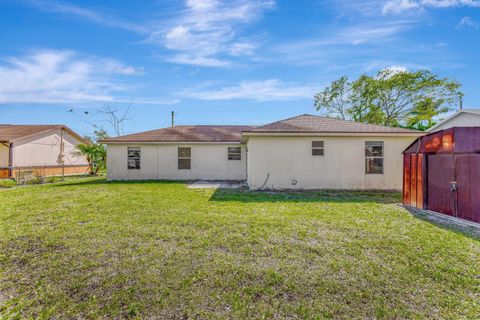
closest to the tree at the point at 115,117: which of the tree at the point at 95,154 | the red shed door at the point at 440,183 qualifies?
the tree at the point at 95,154

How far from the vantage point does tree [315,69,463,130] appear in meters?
21.9

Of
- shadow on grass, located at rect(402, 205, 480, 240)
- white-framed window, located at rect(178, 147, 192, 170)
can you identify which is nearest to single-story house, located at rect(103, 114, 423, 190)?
shadow on grass, located at rect(402, 205, 480, 240)

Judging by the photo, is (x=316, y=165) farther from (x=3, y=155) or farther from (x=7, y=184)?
(x=3, y=155)

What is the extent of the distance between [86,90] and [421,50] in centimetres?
2511

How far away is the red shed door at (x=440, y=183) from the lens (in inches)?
238

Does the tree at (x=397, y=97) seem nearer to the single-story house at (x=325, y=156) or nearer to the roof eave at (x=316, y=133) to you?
the single-story house at (x=325, y=156)

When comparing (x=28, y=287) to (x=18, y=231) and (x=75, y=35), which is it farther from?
(x=75, y=35)

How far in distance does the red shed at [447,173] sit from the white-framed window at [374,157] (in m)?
2.85

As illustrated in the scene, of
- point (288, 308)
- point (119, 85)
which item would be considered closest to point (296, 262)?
point (288, 308)

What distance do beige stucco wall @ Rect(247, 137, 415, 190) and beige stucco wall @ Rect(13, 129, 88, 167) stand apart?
1715 centimetres

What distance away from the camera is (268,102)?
22516 millimetres

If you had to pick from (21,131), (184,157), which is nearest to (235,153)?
(184,157)

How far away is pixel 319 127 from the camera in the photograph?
34.6 ft

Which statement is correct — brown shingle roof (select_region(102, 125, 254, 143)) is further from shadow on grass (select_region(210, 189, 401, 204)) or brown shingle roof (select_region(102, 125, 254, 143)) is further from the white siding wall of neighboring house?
the white siding wall of neighboring house
